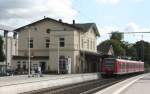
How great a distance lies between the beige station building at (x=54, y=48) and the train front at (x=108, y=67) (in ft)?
53.9

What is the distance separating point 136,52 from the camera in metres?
177

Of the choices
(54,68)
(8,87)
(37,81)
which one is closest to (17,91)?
(8,87)

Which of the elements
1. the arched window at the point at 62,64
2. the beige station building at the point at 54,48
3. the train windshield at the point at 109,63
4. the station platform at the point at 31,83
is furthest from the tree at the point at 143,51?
the station platform at the point at 31,83

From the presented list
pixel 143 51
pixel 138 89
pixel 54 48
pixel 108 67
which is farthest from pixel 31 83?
pixel 143 51

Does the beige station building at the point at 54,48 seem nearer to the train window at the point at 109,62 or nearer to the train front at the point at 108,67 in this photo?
the train front at the point at 108,67

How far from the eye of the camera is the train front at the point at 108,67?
62.3 m

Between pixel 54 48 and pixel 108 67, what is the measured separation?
76.1 ft

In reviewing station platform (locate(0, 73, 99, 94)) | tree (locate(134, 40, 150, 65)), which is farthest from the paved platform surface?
tree (locate(134, 40, 150, 65))

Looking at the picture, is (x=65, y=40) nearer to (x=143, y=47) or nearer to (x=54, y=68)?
(x=54, y=68)

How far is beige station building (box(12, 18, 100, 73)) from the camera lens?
8306 centimetres

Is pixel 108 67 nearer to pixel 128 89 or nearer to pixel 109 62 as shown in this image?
pixel 109 62

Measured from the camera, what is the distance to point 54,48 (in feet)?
277

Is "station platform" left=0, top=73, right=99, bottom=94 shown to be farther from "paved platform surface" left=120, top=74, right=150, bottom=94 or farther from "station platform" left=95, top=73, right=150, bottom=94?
"paved platform surface" left=120, top=74, right=150, bottom=94

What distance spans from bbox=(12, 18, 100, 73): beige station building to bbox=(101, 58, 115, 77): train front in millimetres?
16429
